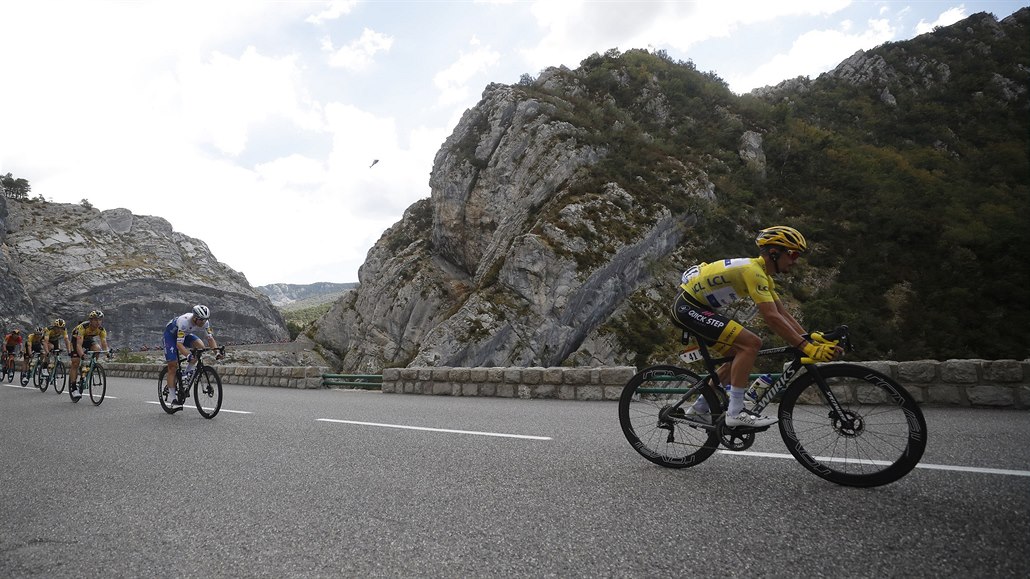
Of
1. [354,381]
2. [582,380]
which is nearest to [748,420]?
Answer: [582,380]

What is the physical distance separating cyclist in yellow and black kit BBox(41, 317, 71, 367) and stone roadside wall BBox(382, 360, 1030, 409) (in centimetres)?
858

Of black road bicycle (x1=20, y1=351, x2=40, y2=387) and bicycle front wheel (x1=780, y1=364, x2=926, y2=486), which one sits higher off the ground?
bicycle front wheel (x1=780, y1=364, x2=926, y2=486)

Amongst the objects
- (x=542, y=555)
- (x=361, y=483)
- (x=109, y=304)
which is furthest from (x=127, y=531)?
(x=109, y=304)

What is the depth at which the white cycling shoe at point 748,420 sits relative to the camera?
349 centimetres

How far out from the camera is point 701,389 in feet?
12.7

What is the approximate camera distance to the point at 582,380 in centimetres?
1016

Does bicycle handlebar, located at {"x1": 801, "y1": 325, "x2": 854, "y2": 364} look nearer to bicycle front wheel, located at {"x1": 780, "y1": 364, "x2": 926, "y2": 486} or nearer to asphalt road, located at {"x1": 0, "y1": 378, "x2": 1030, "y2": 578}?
bicycle front wheel, located at {"x1": 780, "y1": 364, "x2": 926, "y2": 486}

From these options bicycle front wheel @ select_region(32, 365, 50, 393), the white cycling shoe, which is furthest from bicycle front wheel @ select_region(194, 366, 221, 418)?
bicycle front wheel @ select_region(32, 365, 50, 393)

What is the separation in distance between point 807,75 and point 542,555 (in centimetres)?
7242

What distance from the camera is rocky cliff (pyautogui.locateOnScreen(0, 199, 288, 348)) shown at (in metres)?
75.7

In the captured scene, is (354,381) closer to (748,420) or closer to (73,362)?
(73,362)

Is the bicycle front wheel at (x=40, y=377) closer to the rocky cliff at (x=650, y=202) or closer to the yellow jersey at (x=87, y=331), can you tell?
the yellow jersey at (x=87, y=331)

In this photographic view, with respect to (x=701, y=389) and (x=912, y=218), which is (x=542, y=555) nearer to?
(x=701, y=389)

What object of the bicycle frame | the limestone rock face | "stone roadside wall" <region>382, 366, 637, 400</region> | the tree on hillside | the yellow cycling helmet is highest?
the tree on hillside
